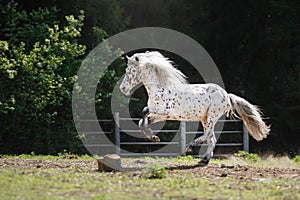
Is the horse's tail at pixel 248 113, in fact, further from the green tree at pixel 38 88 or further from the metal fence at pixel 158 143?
the green tree at pixel 38 88

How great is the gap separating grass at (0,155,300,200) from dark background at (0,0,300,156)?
20.1 feet

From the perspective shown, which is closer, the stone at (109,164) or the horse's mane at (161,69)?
the stone at (109,164)

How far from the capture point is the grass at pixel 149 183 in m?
6.29

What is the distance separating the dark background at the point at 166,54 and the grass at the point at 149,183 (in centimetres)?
613

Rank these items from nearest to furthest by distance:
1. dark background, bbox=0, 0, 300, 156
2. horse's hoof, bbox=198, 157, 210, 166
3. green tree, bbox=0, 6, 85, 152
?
1. horse's hoof, bbox=198, 157, 210, 166
2. green tree, bbox=0, 6, 85, 152
3. dark background, bbox=0, 0, 300, 156

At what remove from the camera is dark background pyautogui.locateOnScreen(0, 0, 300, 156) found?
1512 centimetres

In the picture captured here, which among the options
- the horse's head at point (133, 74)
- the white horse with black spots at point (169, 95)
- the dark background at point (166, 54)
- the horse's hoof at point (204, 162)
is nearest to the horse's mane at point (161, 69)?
the white horse with black spots at point (169, 95)

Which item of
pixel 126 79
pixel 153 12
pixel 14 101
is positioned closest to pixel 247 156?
pixel 126 79

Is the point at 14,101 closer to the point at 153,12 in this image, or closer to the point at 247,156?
the point at 247,156

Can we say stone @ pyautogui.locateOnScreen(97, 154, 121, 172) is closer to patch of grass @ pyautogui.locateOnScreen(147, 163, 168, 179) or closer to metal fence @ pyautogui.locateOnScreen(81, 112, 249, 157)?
patch of grass @ pyautogui.locateOnScreen(147, 163, 168, 179)

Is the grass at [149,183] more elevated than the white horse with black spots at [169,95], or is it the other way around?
the white horse with black spots at [169,95]

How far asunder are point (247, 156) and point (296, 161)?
4.37 feet

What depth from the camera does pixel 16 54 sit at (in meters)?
14.3

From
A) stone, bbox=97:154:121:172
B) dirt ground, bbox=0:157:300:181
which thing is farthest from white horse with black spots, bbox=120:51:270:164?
stone, bbox=97:154:121:172
